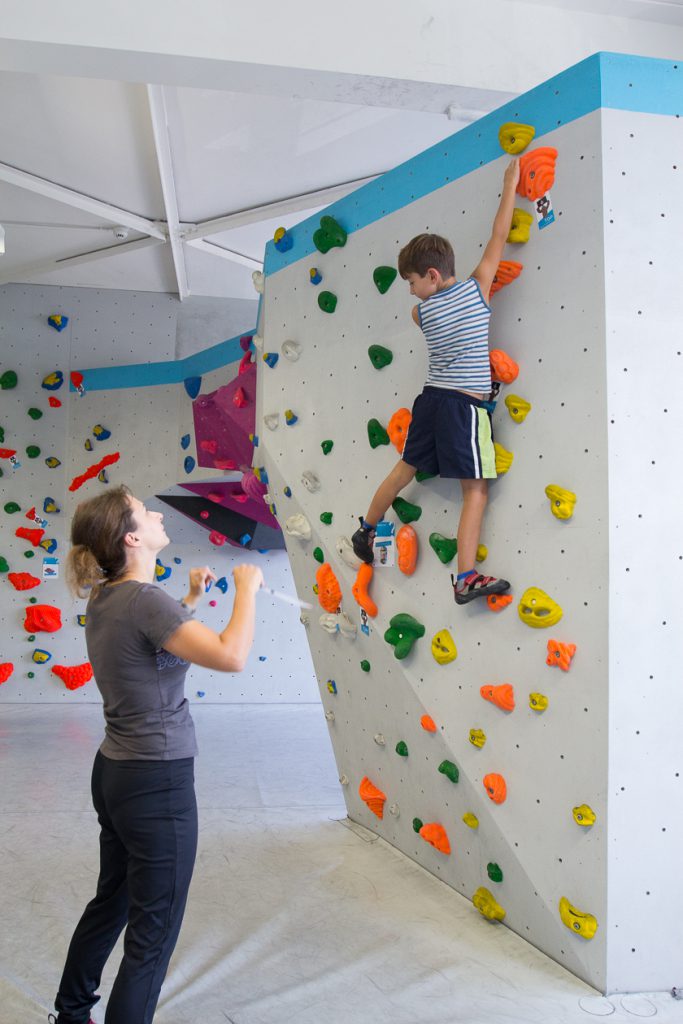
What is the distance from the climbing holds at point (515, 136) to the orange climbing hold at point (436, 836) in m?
2.18

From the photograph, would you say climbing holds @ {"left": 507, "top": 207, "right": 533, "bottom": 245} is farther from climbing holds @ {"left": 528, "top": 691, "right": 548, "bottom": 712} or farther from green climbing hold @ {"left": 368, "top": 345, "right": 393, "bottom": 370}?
climbing holds @ {"left": 528, "top": 691, "right": 548, "bottom": 712}

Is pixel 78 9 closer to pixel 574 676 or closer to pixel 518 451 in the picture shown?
pixel 518 451

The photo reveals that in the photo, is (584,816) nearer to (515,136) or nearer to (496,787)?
(496,787)

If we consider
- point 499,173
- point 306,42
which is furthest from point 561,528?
point 306,42

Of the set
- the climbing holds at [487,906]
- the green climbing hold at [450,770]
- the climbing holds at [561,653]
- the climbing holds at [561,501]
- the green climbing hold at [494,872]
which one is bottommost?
the climbing holds at [487,906]

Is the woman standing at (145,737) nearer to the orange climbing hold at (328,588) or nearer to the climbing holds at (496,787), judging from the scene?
the climbing holds at (496,787)

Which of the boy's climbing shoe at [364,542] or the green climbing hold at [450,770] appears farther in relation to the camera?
the boy's climbing shoe at [364,542]

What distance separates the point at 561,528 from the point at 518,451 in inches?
10.8

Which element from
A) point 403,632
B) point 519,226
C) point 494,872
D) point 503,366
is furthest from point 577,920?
point 519,226

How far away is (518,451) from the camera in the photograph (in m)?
2.59

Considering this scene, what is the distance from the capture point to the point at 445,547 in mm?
2846

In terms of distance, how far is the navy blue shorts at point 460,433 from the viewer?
2586 mm

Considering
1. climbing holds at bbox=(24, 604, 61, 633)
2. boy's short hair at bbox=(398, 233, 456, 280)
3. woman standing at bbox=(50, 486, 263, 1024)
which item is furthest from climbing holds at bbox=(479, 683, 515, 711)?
climbing holds at bbox=(24, 604, 61, 633)

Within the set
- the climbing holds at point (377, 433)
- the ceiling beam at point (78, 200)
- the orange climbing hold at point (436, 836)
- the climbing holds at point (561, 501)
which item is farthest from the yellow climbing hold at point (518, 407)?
the ceiling beam at point (78, 200)
